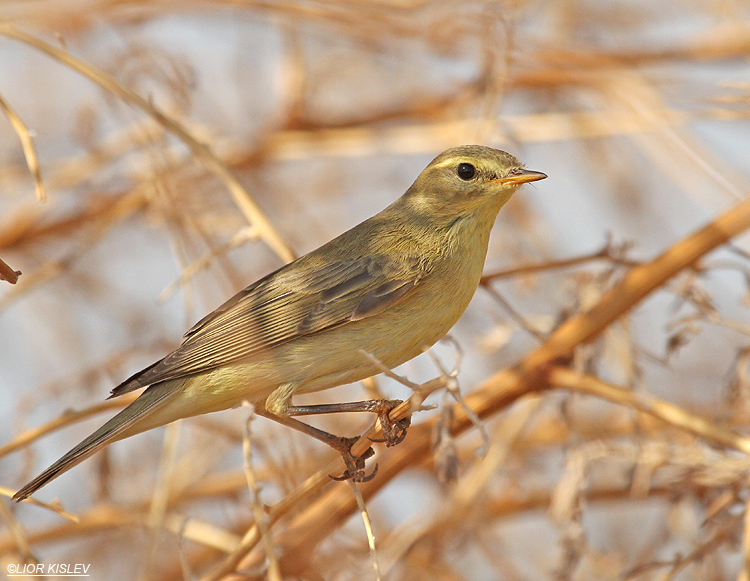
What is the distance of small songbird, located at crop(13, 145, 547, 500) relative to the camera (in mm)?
3039

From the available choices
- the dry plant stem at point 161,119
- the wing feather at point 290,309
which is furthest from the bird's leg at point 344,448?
the dry plant stem at point 161,119

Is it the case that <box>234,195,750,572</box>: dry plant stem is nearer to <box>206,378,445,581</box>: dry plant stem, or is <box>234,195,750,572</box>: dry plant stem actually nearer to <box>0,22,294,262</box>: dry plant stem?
<box>206,378,445,581</box>: dry plant stem

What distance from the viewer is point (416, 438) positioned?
3.10 m

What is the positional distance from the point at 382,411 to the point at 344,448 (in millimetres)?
250

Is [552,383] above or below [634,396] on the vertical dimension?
above

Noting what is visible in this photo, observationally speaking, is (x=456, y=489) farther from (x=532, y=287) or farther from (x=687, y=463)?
(x=532, y=287)

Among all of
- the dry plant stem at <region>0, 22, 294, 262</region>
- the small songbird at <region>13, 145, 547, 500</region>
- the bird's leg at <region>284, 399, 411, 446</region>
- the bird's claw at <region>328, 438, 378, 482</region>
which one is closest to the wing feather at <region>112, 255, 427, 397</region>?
the small songbird at <region>13, 145, 547, 500</region>

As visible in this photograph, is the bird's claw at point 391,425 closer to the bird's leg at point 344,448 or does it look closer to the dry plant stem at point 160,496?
the bird's leg at point 344,448

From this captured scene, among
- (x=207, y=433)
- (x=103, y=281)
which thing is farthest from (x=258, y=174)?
(x=207, y=433)

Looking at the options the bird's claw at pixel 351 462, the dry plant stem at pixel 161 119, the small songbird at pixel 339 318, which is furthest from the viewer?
the small songbird at pixel 339 318

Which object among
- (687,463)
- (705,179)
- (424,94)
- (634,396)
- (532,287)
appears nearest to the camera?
(634,396)

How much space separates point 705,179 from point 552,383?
4.45 feet

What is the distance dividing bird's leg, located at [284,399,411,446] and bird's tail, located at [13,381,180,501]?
20.7 inches

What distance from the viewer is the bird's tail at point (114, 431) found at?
2.81m
